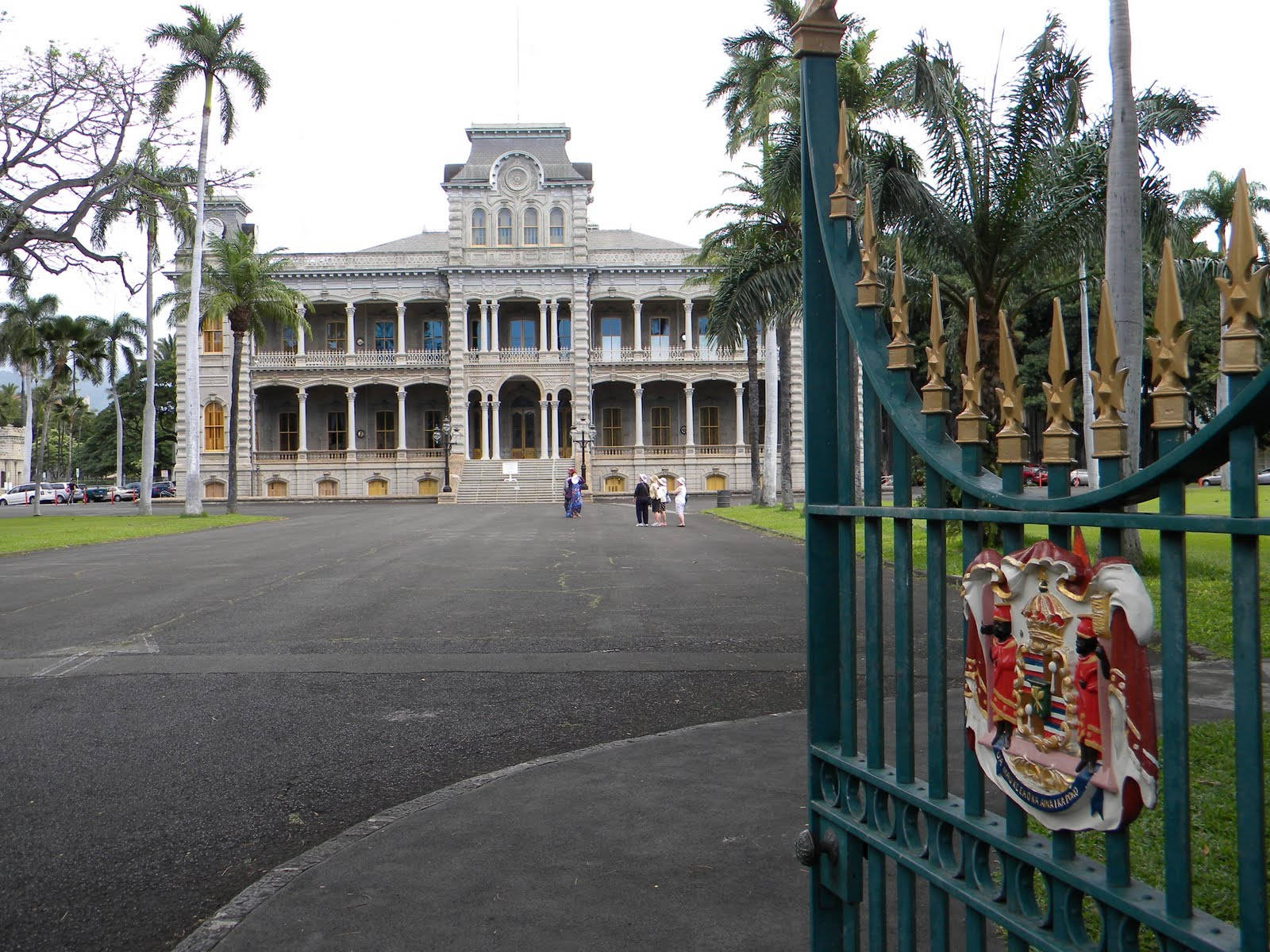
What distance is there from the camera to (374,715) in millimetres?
6203

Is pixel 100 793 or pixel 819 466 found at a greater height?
pixel 819 466

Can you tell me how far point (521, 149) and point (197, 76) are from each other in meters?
21.6

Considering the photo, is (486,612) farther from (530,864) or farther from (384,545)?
(384,545)

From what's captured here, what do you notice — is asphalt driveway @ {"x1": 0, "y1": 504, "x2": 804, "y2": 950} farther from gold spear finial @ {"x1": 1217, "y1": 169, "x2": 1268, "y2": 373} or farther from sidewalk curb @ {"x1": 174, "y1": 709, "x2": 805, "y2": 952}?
gold spear finial @ {"x1": 1217, "y1": 169, "x2": 1268, "y2": 373}

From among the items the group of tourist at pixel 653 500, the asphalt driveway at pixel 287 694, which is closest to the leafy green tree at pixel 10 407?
the group of tourist at pixel 653 500

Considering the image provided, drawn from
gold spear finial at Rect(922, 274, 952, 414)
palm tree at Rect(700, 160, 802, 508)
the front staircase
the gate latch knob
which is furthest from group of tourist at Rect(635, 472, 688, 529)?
gold spear finial at Rect(922, 274, 952, 414)

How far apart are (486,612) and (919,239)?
8.85m

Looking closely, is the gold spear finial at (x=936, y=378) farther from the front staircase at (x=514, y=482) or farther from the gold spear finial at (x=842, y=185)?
the front staircase at (x=514, y=482)

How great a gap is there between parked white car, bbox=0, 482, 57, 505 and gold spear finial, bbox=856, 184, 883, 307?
65.7m

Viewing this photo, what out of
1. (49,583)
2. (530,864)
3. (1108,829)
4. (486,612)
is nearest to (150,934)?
(530,864)

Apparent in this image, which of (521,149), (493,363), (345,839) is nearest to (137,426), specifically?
(493,363)

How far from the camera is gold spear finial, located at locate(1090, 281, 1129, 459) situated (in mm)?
1478

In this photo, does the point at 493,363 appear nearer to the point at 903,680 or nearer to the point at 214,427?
the point at 214,427

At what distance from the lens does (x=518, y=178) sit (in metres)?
50.9
